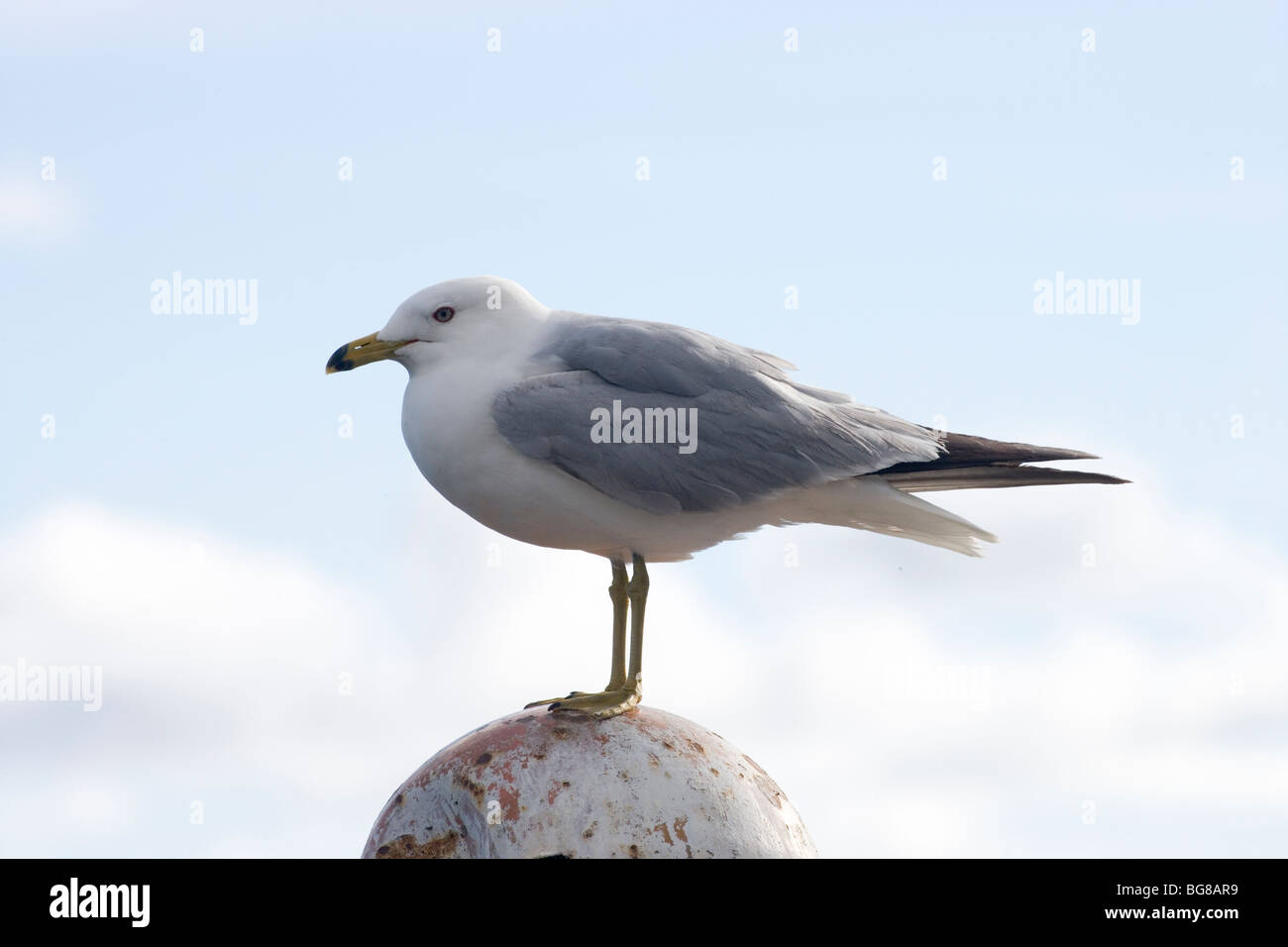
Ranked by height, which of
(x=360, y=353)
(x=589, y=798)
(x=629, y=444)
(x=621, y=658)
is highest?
(x=360, y=353)

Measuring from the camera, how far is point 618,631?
8.53 metres

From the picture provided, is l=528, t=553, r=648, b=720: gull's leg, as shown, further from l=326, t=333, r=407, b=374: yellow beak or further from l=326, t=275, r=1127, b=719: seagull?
l=326, t=333, r=407, b=374: yellow beak

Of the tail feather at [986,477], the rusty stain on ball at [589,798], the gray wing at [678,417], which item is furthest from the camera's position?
the tail feather at [986,477]

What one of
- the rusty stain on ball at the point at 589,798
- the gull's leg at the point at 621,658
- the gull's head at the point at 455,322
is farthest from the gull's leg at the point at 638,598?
the gull's head at the point at 455,322

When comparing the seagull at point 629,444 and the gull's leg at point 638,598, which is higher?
the seagull at point 629,444

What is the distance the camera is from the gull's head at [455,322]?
8.31 meters

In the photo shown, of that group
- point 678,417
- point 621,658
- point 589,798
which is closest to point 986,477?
point 678,417

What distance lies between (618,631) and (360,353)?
7.03 ft

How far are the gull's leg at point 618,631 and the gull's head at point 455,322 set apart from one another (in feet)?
4.80
